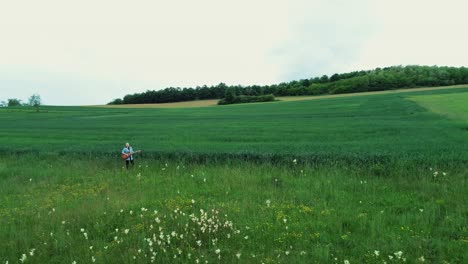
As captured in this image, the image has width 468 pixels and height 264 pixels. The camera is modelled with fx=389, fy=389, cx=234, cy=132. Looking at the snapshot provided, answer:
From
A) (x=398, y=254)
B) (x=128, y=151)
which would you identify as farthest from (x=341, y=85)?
(x=398, y=254)

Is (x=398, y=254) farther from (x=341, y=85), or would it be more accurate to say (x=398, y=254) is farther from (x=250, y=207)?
(x=341, y=85)

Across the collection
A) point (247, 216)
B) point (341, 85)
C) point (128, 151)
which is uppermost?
point (341, 85)

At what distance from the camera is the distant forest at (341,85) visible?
87.4 metres

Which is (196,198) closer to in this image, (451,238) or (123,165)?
(451,238)

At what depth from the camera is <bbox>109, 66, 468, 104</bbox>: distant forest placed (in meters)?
87.4

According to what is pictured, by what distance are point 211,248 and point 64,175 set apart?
366 inches

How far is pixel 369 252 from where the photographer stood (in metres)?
6.22

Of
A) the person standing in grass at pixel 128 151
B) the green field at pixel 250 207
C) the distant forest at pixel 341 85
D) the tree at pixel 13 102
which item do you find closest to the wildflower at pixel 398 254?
the green field at pixel 250 207

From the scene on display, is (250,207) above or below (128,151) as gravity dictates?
below

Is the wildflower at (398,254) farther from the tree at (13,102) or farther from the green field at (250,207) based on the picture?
the tree at (13,102)

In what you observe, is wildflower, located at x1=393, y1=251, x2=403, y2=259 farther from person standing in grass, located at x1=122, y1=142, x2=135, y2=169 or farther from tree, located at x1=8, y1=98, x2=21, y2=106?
tree, located at x1=8, y1=98, x2=21, y2=106

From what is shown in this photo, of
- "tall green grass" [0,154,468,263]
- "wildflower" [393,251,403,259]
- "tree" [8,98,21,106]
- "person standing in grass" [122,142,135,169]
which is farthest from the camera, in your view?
"tree" [8,98,21,106]

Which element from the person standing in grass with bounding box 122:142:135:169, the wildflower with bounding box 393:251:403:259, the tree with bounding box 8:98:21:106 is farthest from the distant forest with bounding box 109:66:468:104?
the wildflower with bounding box 393:251:403:259

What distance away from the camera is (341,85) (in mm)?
95188
